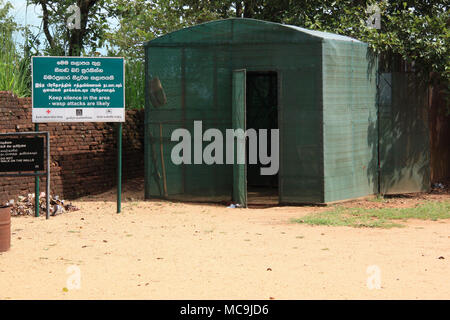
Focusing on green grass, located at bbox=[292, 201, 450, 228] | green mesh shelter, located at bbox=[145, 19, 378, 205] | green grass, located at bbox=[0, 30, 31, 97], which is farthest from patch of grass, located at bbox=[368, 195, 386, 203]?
green grass, located at bbox=[0, 30, 31, 97]

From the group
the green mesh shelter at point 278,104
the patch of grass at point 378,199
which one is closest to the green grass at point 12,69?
the green mesh shelter at point 278,104

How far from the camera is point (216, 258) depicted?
8281mm

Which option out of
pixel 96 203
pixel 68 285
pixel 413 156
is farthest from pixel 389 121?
pixel 68 285

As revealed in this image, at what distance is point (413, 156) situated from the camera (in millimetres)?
15289

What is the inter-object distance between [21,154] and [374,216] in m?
6.22

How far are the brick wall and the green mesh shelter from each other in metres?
1.72

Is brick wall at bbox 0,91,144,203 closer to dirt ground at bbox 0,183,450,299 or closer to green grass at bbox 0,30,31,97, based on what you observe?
green grass at bbox 0,30,31,97

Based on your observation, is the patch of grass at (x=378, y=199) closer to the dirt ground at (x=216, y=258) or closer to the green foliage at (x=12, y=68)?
the dirt ground at (x=216, y=258)

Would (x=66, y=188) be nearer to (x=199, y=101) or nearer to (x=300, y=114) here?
(x=199, y=101)

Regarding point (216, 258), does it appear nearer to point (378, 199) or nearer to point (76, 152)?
point (378, 199)

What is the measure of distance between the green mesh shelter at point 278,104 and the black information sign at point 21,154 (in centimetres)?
285

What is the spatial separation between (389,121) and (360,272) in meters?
7.99

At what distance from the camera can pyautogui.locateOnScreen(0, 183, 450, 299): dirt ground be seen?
21.6ft

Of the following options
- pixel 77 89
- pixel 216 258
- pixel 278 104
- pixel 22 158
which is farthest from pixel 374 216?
pixel 22 158
